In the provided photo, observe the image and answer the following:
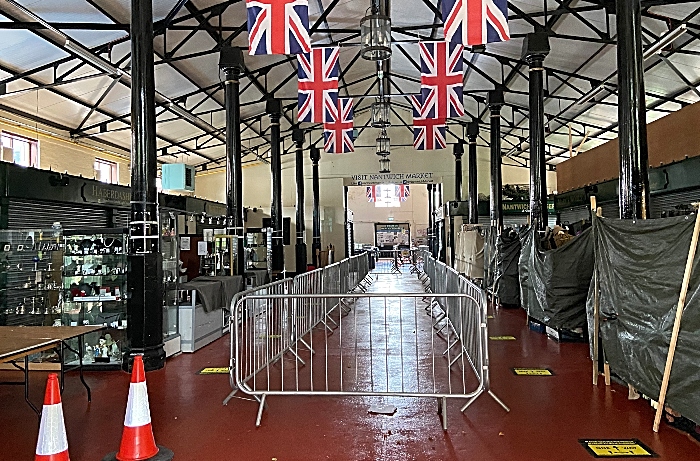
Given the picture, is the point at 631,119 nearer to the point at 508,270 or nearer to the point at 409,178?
the point at 508,270

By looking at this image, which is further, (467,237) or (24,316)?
(467,237)

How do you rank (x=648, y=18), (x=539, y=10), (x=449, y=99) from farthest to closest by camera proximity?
(x=539, y=10) < (x=648, y=18) < (x=449, y=99)

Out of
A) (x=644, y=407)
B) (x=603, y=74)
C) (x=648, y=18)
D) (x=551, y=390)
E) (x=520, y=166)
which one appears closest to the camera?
(x=644, y=407)

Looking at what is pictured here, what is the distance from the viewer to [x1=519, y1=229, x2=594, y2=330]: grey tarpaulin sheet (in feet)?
27.7

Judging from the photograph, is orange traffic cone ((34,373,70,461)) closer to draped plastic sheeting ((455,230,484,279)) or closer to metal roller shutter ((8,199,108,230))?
metal roller shutter ((8,199,108,230))

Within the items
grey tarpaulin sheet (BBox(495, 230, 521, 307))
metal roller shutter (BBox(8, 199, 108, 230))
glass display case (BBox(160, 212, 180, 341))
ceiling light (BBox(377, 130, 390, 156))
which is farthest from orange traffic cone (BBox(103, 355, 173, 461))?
ceiling light (BBox(377, 130, 390, 156))

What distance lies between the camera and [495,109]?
17750mm

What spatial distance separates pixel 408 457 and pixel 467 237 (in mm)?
14110

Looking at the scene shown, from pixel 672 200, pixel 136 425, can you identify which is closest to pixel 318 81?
pixel 672 200

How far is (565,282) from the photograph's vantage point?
866 cm

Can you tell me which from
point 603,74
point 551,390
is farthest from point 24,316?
point 603,74

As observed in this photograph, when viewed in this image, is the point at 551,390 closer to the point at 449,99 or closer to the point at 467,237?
the point at 449,99

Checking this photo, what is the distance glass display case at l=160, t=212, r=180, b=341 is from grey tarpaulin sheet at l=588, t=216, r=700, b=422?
19.9 feet

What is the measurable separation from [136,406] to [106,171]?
2020cm
